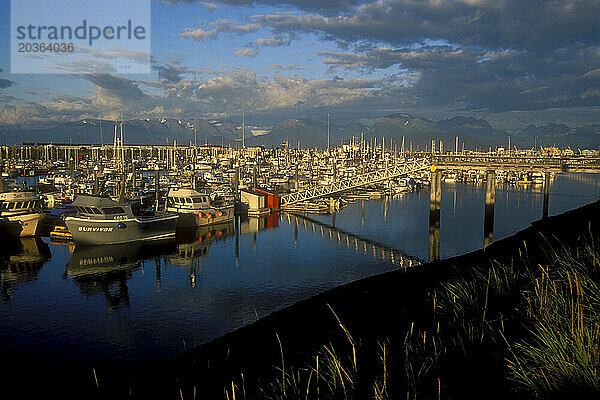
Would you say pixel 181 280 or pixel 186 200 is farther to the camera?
pixel 186 200

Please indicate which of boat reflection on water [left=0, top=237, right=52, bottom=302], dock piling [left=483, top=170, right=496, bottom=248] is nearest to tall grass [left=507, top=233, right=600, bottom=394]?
boat reflection on water [left=0, top=237, right=52, bottom=302]

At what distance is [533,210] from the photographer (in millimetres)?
61781

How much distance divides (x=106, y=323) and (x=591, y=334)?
70.1 feet

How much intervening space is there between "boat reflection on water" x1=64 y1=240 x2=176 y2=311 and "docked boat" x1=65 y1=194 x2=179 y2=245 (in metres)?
0.71

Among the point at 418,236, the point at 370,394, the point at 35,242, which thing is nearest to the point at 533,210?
the point at 418,236

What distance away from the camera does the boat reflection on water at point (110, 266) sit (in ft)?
88.0

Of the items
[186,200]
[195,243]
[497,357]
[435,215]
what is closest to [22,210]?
[186,200]

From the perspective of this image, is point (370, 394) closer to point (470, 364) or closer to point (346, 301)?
point (470, 364)

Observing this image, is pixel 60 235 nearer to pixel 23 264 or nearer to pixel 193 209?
pixel 23 264

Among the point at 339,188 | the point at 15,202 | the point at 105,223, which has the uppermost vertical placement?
the point at 339,188

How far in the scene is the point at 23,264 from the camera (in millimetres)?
33062

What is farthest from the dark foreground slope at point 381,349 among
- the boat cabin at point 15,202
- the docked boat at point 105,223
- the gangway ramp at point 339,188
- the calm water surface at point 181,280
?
the gangway ramp at point 339,188

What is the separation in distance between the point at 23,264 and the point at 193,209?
762 inches

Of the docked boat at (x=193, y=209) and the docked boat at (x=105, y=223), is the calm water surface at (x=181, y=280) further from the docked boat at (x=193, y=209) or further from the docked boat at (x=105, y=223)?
the docked boat at (x=193, y=209)
